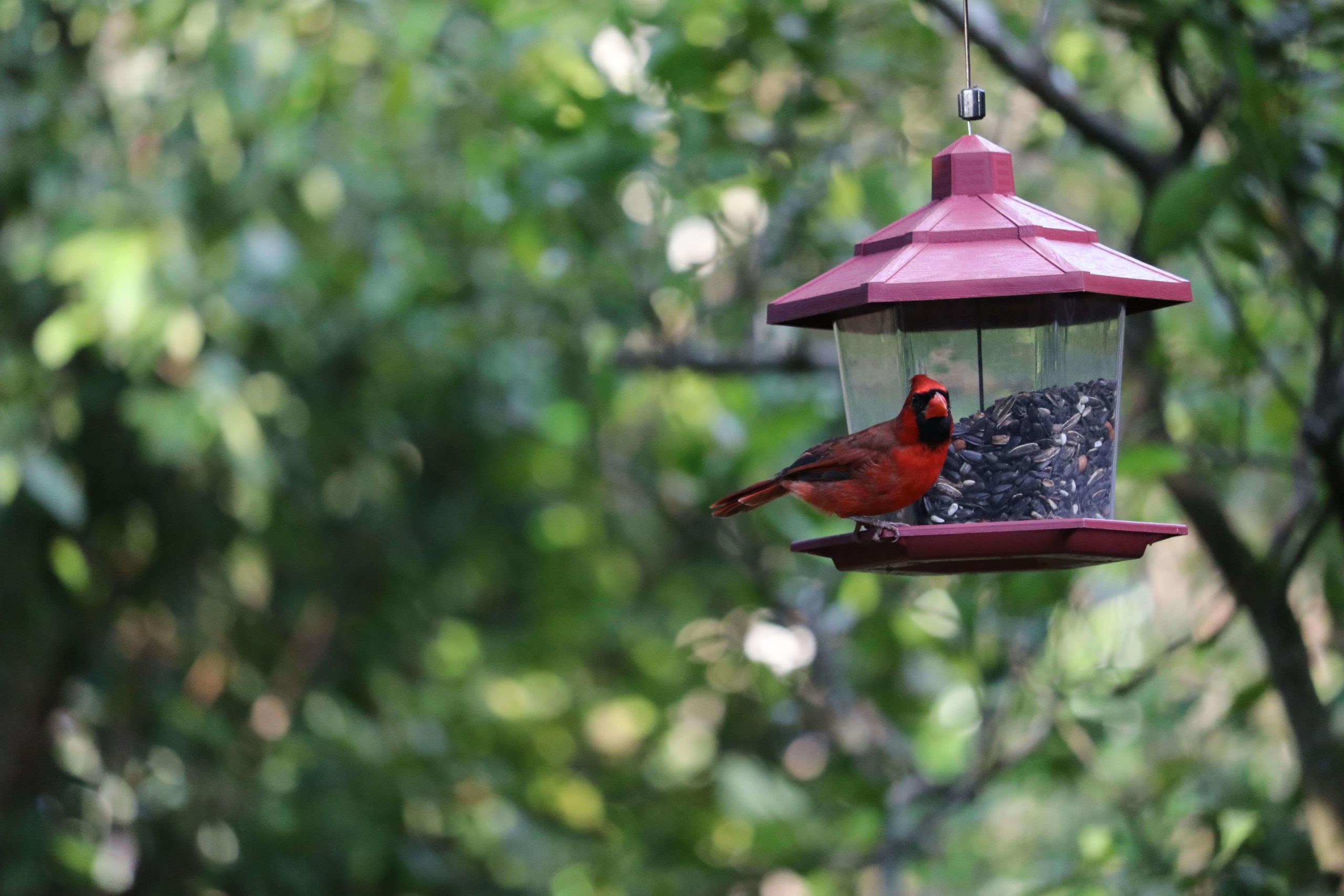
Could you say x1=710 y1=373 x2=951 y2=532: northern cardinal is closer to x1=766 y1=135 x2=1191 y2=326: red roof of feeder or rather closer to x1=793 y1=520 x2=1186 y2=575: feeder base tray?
x1=793 y1=520 x2=1186 y2=575: feeder base tray

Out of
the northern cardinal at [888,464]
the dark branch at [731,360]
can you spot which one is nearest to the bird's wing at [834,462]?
the northern cardinal at [888,464]

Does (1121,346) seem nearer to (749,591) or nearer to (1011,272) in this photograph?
(1011,272)

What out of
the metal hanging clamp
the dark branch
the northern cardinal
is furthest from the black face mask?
the dark branch

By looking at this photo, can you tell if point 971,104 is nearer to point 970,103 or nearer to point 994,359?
point 970,103

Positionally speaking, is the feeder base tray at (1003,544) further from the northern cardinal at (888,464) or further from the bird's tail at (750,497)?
the bird's tail at (750,497)

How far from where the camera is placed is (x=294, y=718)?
21.4ft

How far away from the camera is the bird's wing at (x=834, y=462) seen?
2314 millimetres

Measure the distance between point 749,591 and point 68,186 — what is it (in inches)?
97.1

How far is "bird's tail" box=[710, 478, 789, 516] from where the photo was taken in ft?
8.00

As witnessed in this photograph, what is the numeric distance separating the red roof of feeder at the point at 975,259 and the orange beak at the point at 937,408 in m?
0.17

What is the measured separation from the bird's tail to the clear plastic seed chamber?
28cm

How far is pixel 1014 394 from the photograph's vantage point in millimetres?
2523

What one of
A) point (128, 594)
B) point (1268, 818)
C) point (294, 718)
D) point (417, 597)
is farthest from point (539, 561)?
point (1268, 818)

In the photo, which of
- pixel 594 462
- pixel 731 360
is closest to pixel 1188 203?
pixel 731 360
